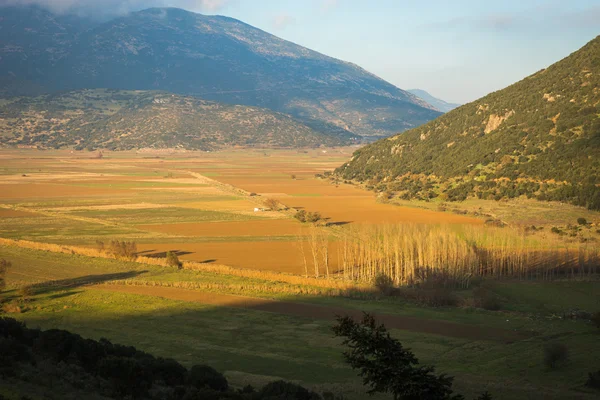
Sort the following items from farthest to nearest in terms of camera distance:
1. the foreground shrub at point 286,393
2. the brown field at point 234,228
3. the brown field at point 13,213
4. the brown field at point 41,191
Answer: the brown field at point 41,191, the brown field at point 13,213, the brown field at point 234,228, the foreground shrub at point 286,393

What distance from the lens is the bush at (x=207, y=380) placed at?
21.2 metres

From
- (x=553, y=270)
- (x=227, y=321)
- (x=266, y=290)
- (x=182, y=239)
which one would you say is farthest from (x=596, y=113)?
(x=227, y=321)

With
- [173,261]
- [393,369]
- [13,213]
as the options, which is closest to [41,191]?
[13,213]

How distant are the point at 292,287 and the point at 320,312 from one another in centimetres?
627

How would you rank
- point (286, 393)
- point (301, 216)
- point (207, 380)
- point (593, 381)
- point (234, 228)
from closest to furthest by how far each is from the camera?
point (286, 393), point (207, 380), point (593, 381), point (234, 228), point (301, 216)

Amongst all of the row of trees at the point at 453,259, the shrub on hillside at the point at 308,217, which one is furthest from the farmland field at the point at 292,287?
the shrub on hillside at the point at 308,217

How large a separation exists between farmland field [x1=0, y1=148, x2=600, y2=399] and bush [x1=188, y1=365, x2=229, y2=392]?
9.88ft

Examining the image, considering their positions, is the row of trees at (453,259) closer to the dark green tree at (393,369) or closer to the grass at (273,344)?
the grass at (273,344)

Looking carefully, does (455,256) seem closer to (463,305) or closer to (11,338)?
(463,305)

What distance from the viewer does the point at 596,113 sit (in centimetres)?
8800

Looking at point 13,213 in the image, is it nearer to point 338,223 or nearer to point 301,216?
point 301,216

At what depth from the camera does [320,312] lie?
35969mm

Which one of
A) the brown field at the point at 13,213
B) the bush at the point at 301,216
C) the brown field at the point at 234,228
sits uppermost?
the bush at the point at 301,216

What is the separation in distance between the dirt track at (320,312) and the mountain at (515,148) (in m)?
41.7
